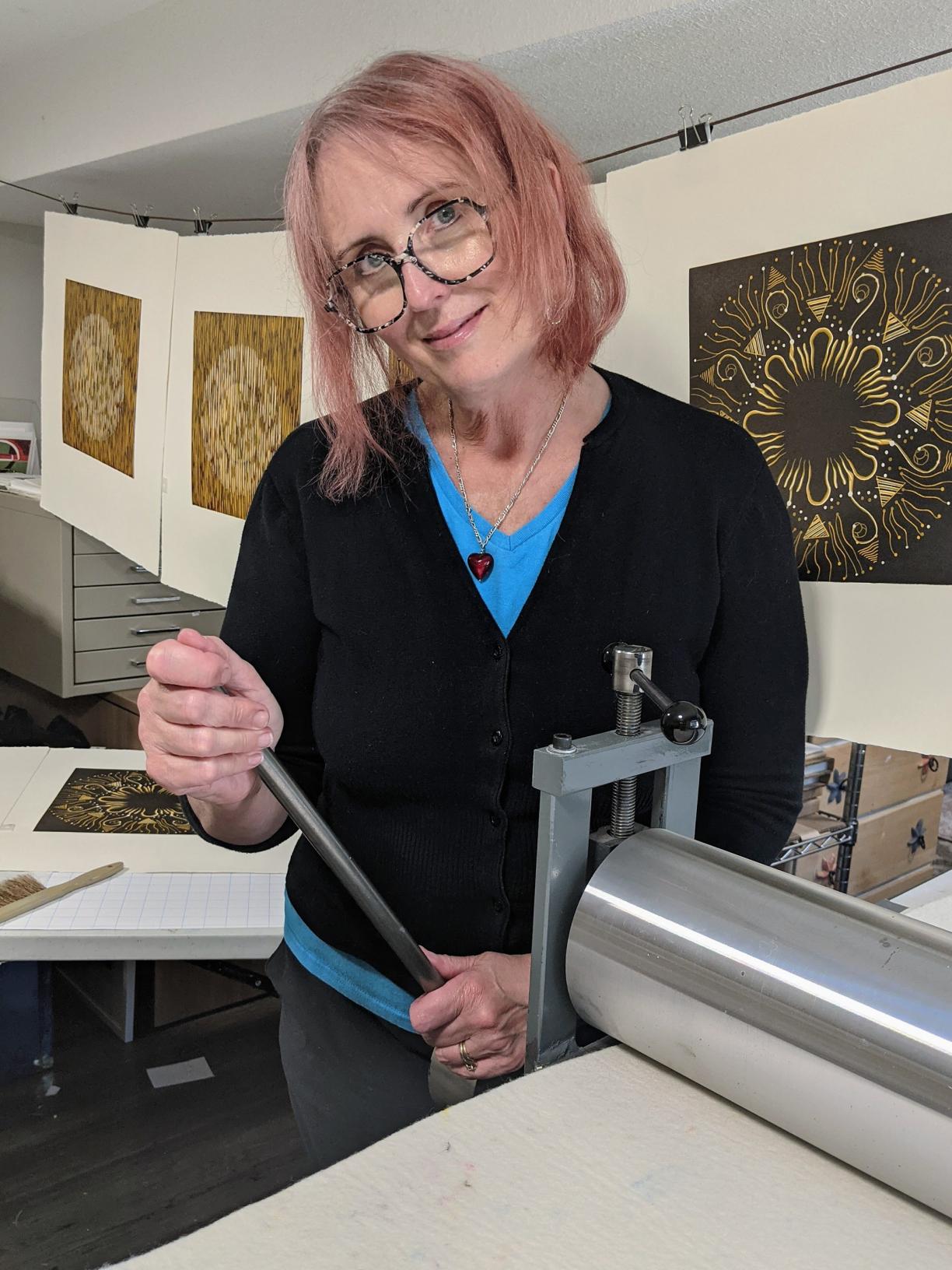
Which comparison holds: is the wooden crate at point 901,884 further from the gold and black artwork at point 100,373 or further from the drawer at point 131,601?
the gold and black artwork at point 100,373

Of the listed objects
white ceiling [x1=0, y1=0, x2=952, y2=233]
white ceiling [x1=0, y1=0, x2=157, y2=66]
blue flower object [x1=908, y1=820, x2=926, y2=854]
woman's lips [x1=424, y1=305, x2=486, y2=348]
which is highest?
white ceiling [x1=0, y1=0, x2=157, y2=66]

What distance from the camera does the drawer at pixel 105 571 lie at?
246cm

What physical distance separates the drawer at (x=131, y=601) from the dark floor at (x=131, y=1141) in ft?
3.04

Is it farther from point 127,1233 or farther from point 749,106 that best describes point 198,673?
point 127,1233

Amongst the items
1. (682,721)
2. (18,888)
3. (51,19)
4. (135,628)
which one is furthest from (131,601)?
(682,721)

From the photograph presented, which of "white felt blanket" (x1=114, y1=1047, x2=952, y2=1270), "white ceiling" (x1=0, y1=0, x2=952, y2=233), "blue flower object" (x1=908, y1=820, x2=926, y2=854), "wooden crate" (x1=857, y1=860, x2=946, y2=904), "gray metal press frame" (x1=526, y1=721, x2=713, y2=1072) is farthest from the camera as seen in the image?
"blue flower object" (x1=908, y1=820, x2=926, y2=854)

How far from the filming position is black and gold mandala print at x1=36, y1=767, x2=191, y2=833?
1.86 m

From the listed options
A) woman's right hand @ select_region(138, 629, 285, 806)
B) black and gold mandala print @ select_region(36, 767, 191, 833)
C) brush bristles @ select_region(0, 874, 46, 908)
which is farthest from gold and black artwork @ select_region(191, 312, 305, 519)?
woman's right hand @ select_region(138, 629, 285, 806)

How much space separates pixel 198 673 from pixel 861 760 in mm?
2029

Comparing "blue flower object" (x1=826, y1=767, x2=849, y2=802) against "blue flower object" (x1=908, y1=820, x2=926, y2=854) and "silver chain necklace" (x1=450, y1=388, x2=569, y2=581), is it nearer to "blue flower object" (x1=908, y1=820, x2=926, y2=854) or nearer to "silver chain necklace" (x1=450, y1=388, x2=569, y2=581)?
"blue flower object" (x1=908, y1=820, x2=926, y2=854)

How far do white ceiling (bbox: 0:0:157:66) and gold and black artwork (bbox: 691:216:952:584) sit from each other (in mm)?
1660

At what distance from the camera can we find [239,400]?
1.75 metres

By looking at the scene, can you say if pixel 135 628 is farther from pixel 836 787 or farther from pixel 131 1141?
pixel 836 787

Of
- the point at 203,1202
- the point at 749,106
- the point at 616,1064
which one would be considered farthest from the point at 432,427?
the point at 203,1202
